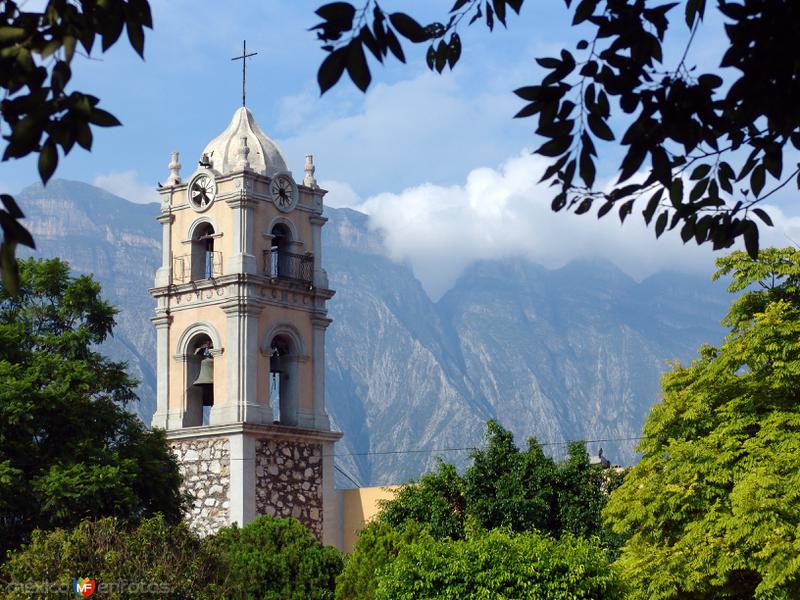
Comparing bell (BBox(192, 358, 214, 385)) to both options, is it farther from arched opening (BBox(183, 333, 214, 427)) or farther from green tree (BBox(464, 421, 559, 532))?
green tree (BBox(464, 421, 559, 532))

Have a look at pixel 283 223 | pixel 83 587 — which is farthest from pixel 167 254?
pixel 83 587

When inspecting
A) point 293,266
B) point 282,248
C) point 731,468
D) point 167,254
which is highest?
point 167,254

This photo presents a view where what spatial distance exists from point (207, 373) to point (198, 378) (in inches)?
12.9

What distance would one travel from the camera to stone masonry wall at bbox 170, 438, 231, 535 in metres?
29.6

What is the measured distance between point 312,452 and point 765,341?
11.4 metres

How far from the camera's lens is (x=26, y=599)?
21.0m

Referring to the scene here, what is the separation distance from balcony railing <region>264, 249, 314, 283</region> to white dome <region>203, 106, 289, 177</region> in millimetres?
1801

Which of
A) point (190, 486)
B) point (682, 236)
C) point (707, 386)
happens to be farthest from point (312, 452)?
point (682, 236)

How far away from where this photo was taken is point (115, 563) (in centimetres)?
2133

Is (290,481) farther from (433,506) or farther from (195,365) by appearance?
(433,506)

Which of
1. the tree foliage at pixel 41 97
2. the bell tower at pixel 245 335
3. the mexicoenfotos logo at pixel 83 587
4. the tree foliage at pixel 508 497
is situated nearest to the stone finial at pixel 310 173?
the bell tower at pixel 245 335

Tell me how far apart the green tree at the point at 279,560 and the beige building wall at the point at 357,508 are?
465 centimetres

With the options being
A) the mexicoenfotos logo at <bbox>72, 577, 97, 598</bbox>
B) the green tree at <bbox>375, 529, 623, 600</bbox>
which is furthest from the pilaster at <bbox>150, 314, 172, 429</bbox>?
the mexicoenfotos logo at <bbox>72, 577, 97, 598</bbox>

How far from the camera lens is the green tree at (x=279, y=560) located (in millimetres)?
25078
